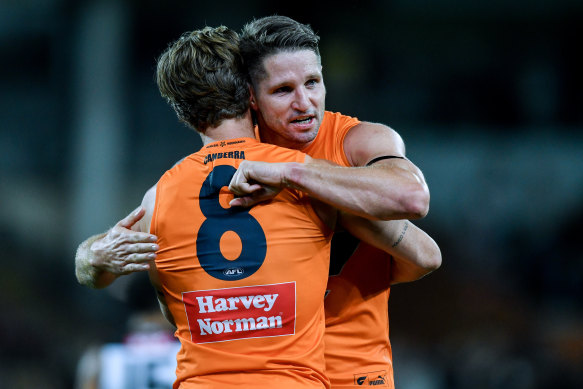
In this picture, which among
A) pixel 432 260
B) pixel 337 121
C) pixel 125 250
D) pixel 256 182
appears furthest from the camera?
pixel 337 121

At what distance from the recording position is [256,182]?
220 centimetres

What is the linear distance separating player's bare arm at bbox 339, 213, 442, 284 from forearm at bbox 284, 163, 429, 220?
0.58 ft

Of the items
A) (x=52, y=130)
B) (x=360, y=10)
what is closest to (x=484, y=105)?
(x=360, y=10)

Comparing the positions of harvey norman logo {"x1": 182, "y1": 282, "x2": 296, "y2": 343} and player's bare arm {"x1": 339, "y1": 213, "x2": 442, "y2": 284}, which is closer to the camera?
harvey norman logo {"x1": 182, "y1": 282, "x2": 296, "y2": 343}

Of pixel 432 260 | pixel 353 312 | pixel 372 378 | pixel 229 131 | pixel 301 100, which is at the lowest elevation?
pixel 372 378

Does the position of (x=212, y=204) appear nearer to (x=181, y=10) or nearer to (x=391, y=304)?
(x=391, y=304)

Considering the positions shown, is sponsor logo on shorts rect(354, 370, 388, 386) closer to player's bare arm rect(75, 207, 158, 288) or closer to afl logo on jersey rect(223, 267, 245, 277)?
afl logo on jersey rect(223, 267, 245, 277)

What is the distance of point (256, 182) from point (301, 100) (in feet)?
1.70

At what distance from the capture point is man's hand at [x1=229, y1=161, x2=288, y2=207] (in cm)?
218

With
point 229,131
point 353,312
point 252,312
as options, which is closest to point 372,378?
point 353,312

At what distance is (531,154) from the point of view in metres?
9.15

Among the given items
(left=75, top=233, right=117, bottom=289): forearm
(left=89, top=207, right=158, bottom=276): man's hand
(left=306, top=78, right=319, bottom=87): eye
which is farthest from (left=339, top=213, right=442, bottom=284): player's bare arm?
(left=75, top=233, right=117, bottom=289): forearm

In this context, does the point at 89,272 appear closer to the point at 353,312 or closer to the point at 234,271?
the point at 234,271

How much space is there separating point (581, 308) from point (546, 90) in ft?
10.2
